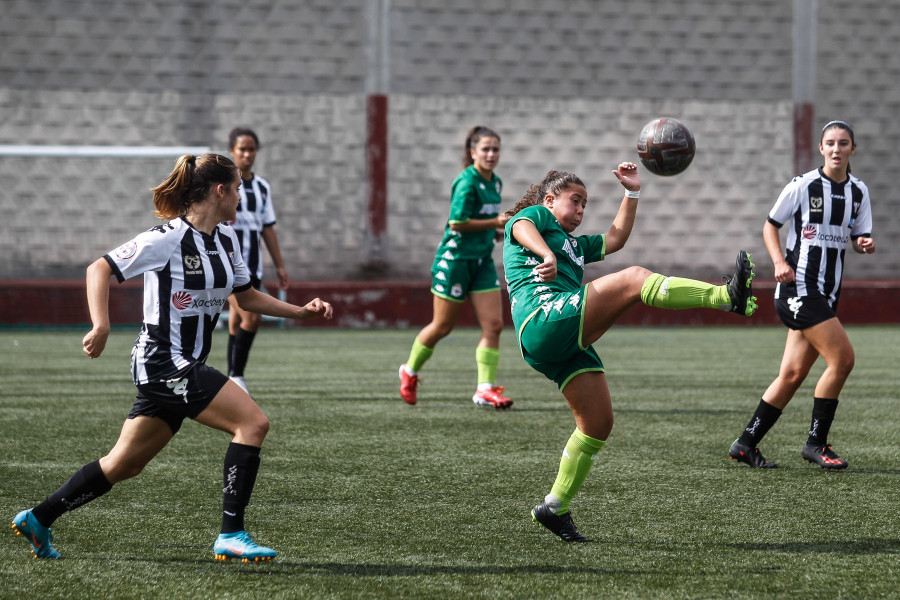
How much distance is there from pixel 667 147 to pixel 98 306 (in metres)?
3.11

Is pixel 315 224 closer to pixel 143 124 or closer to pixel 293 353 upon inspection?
pixel 143 124

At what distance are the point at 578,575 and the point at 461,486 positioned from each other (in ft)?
5.30

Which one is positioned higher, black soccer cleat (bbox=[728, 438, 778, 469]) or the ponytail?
the ponytail

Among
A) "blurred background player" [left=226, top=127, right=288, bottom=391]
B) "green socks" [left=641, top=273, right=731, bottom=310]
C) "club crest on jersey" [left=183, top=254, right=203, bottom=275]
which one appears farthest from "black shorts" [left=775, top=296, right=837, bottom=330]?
"blurred background player" [left=226, top=127, right=288, bottom=391]

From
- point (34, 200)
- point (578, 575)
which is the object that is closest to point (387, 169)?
point (34, 200)

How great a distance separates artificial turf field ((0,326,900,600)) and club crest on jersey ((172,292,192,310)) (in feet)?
3.05

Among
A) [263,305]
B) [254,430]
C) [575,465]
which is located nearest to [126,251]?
[263,305]

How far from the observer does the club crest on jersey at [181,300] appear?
4.12 meters

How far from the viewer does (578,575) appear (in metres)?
3.94

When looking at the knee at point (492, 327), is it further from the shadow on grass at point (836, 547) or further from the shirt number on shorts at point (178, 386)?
the shirt number on shorts at point (178, 386)

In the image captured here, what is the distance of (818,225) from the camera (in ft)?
20.5

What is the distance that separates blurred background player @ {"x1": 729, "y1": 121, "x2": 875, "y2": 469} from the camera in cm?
611

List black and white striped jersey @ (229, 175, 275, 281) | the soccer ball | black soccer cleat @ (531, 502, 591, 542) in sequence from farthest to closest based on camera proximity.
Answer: black and white striped jersey @ (229, 175, 275, 281) < the soccer ball < black soccer cleat @ (531, 502, 591, 542)

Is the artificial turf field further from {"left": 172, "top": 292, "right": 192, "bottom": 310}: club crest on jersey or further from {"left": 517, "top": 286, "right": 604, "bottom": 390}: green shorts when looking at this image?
{"left": 172, "top": 292, "right": 192, "bottom": 310}: club crest on jersey
